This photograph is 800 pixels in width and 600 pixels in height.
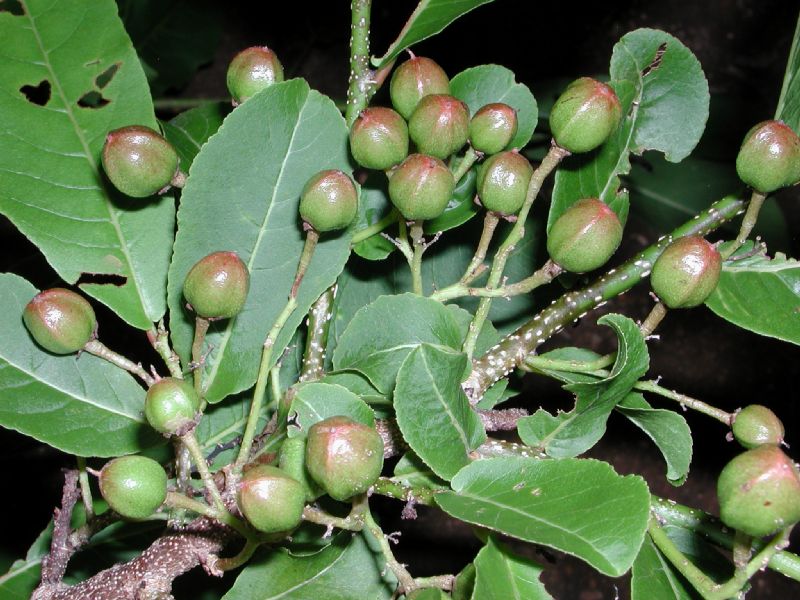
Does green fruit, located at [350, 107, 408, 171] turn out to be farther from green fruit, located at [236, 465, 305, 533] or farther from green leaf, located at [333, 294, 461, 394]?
green fruit, located at [236, 465, 305, 533]

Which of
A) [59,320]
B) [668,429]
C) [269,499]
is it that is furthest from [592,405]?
[59,320]

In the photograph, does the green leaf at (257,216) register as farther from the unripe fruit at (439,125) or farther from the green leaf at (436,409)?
the green leaf at (436,409)

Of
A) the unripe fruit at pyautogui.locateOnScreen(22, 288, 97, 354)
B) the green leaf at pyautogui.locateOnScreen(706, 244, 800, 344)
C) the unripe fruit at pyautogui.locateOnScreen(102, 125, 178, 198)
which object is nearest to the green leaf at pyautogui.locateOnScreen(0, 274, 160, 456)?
the unripe fruit at pyautogui.locateOnScreen(22, 288, 97, 354)

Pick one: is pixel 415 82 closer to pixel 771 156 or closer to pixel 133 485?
pixel 771 156

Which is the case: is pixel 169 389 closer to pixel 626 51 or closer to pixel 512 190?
pixel 512 190

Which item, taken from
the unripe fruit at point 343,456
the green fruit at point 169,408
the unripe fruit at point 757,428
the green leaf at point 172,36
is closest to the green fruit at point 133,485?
the green fruit at point 169,408

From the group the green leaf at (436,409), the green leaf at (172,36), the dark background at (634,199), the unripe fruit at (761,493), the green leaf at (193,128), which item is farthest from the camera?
the green leaf at (172,36)
